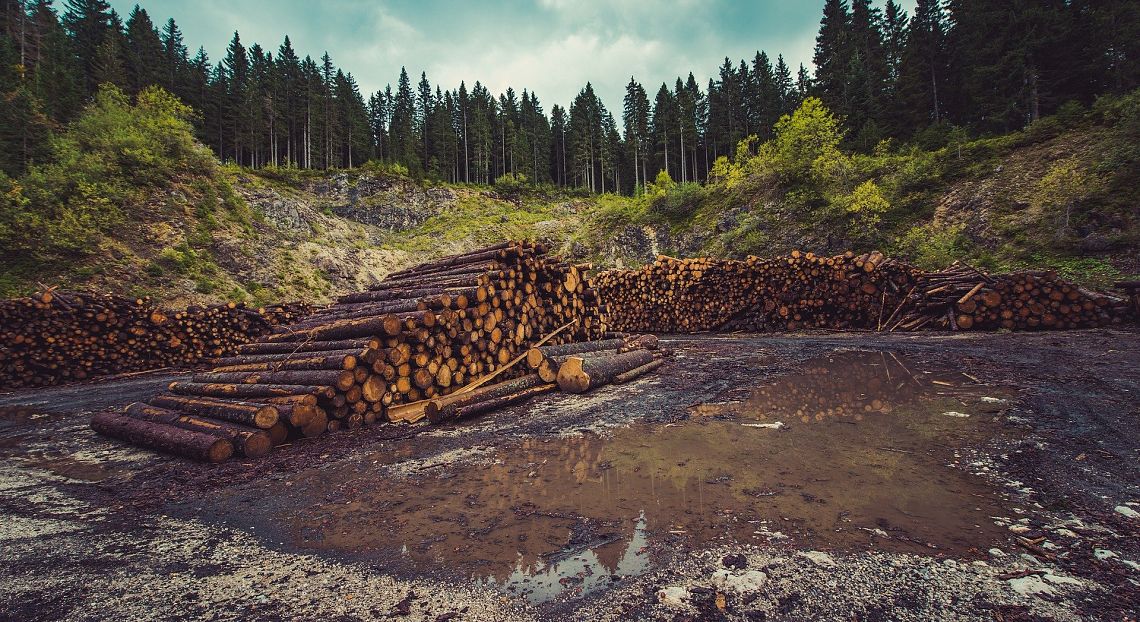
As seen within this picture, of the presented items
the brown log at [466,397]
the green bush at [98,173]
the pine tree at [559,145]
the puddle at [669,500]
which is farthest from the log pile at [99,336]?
the pine tree at [559,145]

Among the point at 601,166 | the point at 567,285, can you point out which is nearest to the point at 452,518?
the point at 567,285

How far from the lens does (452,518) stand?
2.54 metres

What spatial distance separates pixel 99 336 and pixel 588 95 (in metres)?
68.4

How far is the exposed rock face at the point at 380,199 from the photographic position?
41.5m

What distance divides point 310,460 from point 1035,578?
4.79m

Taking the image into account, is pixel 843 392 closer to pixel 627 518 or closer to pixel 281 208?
pixel 627 518

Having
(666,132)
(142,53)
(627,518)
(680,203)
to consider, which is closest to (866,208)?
(680,203)

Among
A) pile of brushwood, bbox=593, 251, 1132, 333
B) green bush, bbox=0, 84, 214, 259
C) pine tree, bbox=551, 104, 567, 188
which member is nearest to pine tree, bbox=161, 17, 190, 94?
green bush, bbox=0, 84, 214, 259

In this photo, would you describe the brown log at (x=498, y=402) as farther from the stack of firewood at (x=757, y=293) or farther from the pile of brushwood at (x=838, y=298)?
the stack of firewood at (x=757, y=293)

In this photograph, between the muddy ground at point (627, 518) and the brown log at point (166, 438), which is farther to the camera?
the brown log at point (166, 438)

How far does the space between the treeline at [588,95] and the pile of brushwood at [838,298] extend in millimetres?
22320

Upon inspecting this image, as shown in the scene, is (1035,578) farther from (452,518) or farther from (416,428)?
(416,428)

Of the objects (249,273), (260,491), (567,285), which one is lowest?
(260,491)

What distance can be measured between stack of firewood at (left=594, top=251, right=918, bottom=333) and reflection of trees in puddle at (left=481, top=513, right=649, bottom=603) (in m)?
13.1
